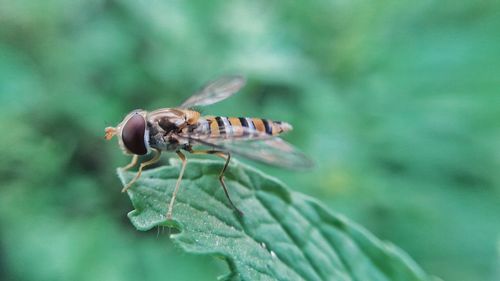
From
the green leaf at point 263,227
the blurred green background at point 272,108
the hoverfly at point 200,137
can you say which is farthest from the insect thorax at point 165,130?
the blurred green background at point 272,108

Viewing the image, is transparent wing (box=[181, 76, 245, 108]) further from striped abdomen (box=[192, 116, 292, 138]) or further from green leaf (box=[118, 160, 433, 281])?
green leaf (box=[118, 160, 433, 281])

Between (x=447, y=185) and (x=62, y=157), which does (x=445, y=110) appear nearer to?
(x=447, y=185)

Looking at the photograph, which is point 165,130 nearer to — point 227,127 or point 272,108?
point 227,127

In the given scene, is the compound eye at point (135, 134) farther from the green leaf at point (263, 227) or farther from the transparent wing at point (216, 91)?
the transparent wing at point (216, 91)

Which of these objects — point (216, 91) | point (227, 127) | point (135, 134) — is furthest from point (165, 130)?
point (216, 91)

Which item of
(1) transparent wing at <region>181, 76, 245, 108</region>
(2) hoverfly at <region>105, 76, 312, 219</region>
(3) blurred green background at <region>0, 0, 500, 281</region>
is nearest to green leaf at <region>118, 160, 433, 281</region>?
(2) hoverfly at <region>105, 76, 312, 219</region>

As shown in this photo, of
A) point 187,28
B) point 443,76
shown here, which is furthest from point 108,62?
point 443,76
